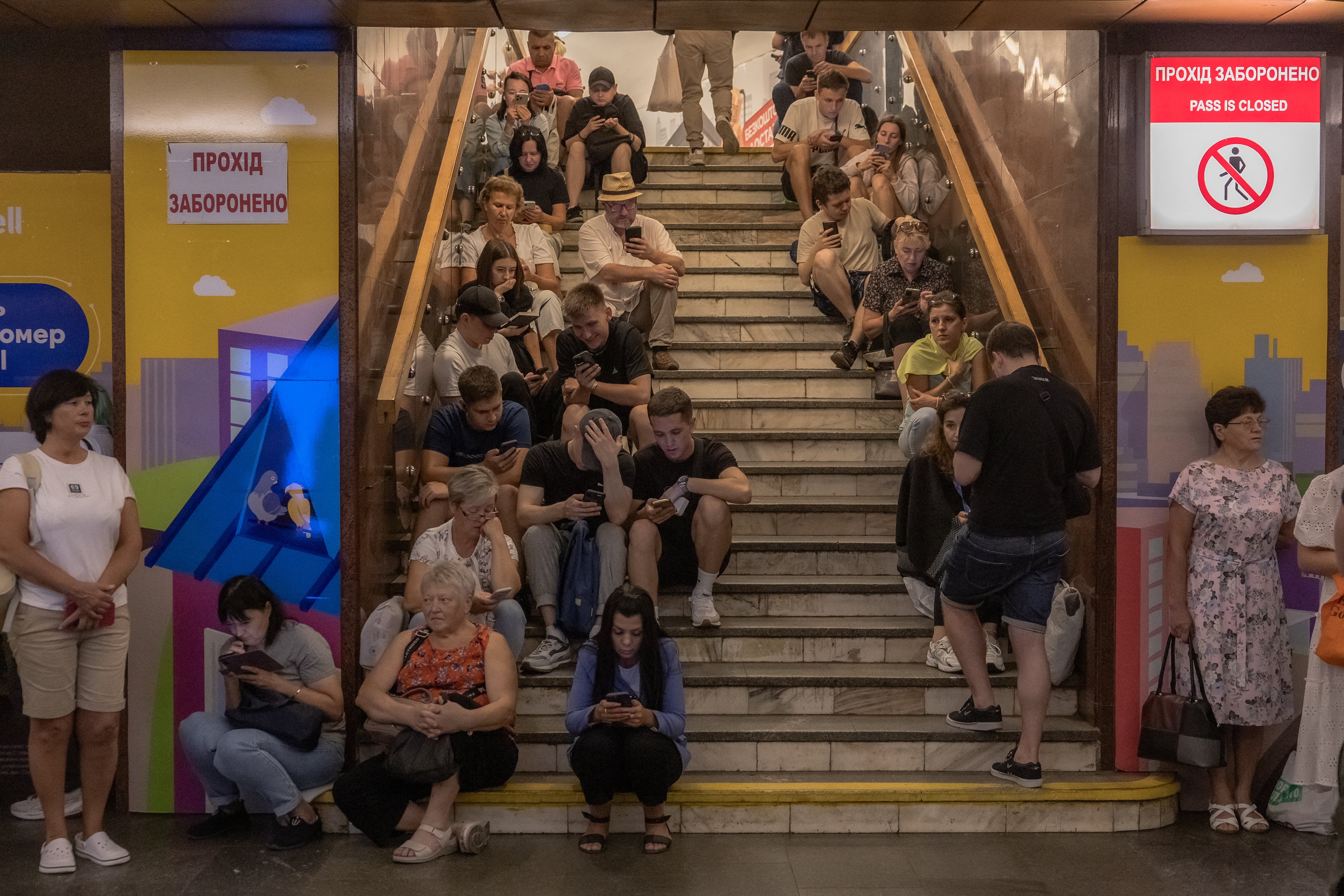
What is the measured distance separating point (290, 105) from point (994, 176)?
3.52 m

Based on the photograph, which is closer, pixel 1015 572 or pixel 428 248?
pixel 1015 572

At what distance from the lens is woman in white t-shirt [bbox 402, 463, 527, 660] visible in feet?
14.7

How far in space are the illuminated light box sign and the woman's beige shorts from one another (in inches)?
159

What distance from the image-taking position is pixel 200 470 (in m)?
4.52

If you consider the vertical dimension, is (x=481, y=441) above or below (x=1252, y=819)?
above

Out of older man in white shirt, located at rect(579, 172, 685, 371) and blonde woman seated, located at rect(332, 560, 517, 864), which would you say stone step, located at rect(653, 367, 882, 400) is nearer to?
older man in white shirt, located at rect(579, 172, 685, 371)

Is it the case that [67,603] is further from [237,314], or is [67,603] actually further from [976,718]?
[976,718]

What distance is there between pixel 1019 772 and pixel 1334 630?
45.3 inches

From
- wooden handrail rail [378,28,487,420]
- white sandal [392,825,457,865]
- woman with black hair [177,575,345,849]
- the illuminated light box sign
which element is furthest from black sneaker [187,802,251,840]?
the illuminated light box sign

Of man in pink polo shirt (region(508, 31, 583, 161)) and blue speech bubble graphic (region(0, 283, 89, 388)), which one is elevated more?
man in pink polo shirt (region(508, 31, 583, 161))

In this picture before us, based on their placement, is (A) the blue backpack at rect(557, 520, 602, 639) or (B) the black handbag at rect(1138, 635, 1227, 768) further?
(A) the blue backpack at rect(557, 520, 602, 639)

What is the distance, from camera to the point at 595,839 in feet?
13.6

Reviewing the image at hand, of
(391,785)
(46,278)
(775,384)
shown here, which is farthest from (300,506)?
(775,384)

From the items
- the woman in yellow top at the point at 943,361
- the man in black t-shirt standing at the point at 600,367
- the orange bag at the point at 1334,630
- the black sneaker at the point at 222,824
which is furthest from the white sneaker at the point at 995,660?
the black sneaker at the point at 222,824
